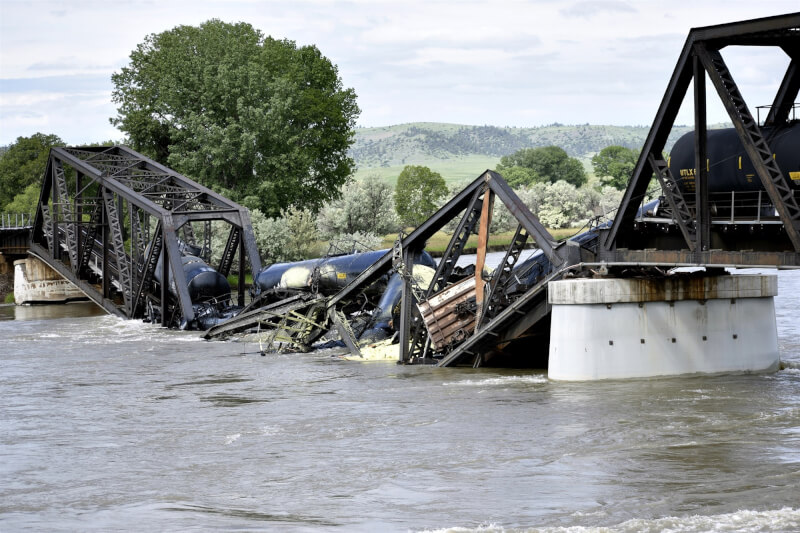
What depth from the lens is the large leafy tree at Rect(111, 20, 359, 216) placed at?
2987 inches

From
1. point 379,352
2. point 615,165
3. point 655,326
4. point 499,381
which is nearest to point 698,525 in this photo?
point 655,326

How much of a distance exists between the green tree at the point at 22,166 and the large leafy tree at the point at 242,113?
31823mm

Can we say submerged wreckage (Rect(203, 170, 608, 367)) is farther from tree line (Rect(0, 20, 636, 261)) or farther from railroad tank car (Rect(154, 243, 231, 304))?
tree line (Rect(0, 20, 636, 261))

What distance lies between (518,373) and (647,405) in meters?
6.79

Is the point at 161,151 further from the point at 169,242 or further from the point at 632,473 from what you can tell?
the point at 632,473

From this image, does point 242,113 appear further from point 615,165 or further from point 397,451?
point 615,165

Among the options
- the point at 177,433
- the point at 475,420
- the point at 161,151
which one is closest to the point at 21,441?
the point at 177,433

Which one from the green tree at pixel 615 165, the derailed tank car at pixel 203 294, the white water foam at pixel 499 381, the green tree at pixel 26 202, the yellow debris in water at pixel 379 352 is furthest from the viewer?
the green tree at pixel 615 165

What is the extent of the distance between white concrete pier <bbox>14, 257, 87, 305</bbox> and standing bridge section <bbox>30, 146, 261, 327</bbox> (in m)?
4.08

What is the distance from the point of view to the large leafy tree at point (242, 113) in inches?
2987

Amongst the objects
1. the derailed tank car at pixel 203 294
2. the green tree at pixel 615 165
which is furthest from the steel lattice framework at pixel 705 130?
the green tree at pixel 615 165

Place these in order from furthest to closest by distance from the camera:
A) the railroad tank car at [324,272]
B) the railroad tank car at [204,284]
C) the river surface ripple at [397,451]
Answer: the railroad tank car at [204,284] < the railroad tank car at [324,272] < the river surface ripple at [397,451]

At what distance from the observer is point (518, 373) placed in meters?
31.9

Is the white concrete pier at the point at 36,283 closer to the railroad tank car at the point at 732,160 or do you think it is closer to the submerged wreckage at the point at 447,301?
the submerged wreckage at the point at 447,301
